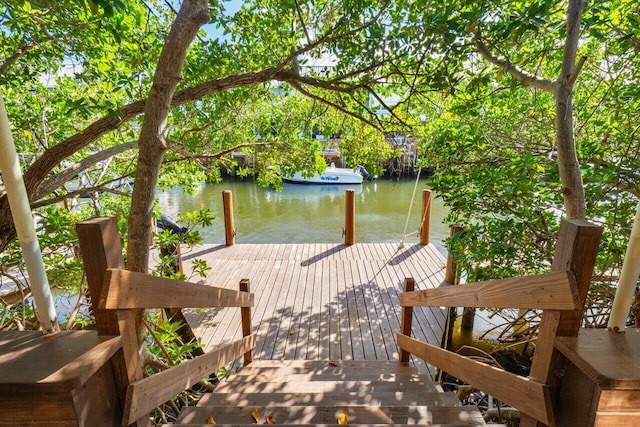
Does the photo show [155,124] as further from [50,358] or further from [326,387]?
[326,387]

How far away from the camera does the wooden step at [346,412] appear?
144 cm

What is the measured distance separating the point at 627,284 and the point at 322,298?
3461 mm

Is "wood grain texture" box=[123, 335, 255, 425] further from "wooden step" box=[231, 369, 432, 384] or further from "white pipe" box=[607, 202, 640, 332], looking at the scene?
"white pipe" box=[607, 202, 640, 332]

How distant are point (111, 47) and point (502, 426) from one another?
9.81ft

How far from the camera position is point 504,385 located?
3.26 ft

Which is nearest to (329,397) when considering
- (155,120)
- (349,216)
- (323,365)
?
(323,365)

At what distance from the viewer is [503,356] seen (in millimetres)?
3027

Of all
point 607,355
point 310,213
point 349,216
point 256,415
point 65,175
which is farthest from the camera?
point 310,213

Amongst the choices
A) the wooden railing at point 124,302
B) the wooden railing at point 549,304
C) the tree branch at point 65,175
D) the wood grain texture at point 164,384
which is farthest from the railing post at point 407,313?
the tree branch at point 65,175

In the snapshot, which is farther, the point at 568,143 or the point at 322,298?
the point at 322,298

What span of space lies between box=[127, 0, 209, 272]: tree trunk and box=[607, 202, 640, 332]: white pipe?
5.99ft

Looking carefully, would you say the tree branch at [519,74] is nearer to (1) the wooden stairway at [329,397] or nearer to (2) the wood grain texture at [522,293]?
(2) the wood grain texture at [522,293]

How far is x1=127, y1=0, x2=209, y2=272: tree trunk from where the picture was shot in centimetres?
148

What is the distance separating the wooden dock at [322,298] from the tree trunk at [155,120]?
1.90 meters
